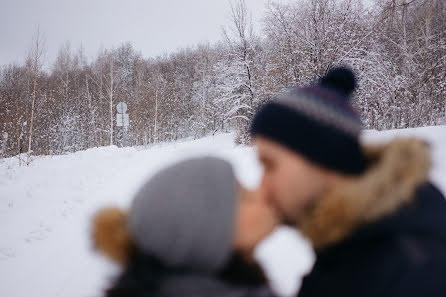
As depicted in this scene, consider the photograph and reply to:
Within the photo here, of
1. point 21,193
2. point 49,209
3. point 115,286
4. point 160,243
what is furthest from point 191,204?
point 21,193

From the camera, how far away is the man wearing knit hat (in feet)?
1.91

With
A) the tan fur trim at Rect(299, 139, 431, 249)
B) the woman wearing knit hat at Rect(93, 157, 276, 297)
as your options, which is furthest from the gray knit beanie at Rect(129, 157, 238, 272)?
→ the tan fur trim at Rect(299, 139, 431, 249)

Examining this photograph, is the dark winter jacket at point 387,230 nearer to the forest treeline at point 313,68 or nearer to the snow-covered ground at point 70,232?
the snow-covered ground at point 70,232

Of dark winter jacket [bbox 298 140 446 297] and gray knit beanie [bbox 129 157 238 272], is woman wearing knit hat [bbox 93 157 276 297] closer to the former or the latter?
gray knit beanie [bbox 129 157 238 272]

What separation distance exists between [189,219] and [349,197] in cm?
37

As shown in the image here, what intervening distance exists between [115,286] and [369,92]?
14.1m

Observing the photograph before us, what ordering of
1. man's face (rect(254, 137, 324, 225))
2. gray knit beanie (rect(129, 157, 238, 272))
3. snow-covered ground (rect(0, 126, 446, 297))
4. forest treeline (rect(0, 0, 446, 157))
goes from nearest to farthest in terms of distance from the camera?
gray knit beanie (rect(129, 157, 238, 272)) → man's face (rect(254, 137, 324, 225)) → snow-covered ground (rect(0, 126, 446, 297)) → forest treeline (rect(0, 0, 446, 157))

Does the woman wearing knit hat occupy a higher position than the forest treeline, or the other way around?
the forest treeline

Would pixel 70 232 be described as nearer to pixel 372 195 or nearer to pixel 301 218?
pixel 301 218

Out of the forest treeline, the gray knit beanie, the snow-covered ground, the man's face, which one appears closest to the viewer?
the gray knit beanie

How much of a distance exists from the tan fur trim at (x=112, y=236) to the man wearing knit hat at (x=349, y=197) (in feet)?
1.28

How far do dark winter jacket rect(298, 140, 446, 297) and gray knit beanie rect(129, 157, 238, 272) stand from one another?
0.83ft

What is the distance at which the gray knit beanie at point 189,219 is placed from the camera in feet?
1.70

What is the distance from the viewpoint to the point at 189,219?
516mm
